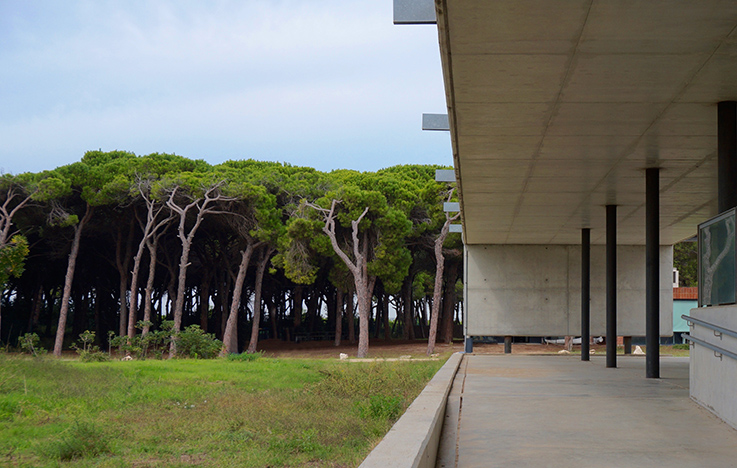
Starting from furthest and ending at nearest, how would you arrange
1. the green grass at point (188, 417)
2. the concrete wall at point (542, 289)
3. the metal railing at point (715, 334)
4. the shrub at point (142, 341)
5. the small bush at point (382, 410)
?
the shrub at point (142, 341)
the concrete wall at point (542, 289)
the small bush at point (382, 410)
the green grass at point (188, 417)
the metal railing at point (715, 334)

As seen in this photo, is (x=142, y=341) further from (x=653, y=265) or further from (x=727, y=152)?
(x=727, y=152)

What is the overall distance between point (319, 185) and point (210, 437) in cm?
2986

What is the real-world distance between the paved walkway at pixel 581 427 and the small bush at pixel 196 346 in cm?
1659

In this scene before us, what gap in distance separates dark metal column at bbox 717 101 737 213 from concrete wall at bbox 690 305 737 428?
1.37 metres

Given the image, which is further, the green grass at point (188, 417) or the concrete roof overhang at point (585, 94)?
the green grass at point (188, 417)

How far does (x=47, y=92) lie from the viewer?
28.4 m

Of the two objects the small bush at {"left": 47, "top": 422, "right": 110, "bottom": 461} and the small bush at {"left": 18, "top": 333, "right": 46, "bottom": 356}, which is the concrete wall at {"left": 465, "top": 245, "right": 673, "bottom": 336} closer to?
the small bush at {"left": 18, "top": 333, "right": 46, "bottom": 356}

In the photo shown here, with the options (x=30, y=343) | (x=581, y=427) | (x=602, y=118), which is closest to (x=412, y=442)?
(x=581, y=427)

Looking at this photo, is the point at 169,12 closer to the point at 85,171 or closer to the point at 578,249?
the point at 578,249

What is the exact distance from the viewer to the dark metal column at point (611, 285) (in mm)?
14844

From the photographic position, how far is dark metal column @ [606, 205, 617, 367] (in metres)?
14.8

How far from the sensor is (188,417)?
9.96m

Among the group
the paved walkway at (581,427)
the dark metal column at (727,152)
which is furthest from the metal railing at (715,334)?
the dark metal column at (727,152)

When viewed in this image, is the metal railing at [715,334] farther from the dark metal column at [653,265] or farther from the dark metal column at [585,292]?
the dark metal column at [585,292]
